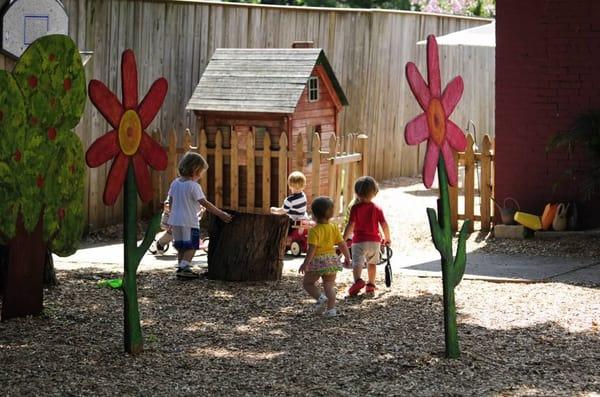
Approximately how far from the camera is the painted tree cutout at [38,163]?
857cm

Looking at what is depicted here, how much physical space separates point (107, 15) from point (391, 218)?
4.28m

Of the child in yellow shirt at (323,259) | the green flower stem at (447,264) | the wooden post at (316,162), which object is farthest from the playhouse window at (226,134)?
the green flower stem at (447,264)

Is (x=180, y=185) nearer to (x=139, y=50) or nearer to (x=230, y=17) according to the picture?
(x=139, y=50)

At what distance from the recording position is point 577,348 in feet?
26.7

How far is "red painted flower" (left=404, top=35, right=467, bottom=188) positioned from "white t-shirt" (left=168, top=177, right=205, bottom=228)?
3.47 metres

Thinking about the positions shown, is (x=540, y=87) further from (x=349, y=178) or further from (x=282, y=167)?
(x=282, y=167)

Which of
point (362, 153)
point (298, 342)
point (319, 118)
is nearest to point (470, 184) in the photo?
point (362, 153)

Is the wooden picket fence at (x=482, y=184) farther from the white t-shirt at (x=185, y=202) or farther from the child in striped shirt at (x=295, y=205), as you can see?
the white t-shirt at (x=185, y=202)

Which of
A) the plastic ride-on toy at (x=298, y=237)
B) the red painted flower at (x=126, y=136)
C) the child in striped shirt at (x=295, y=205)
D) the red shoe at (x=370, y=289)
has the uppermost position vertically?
the red painted flower at (x=126, y=136)

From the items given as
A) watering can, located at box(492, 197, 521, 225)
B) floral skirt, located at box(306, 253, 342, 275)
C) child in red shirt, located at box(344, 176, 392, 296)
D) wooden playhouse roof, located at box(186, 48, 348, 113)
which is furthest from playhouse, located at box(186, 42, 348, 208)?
floral skirt, located at box(306, 253, 342, 275)

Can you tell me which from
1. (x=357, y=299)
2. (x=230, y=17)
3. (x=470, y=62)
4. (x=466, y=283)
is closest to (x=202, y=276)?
(x=357, y=299)

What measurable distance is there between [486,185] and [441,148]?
6168mm

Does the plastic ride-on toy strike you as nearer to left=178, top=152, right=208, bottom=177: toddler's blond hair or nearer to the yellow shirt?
left=178, top=152, right=208, bottom=177: toddler's blond hair

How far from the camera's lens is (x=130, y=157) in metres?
7.59
